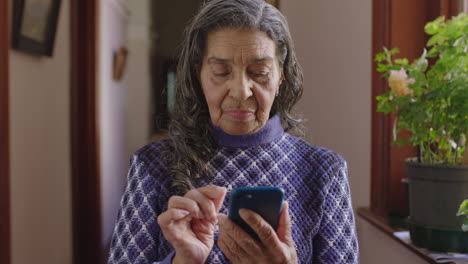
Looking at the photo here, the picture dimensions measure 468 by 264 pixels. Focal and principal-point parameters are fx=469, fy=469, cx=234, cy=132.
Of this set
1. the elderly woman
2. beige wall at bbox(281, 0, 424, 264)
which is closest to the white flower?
the elderly woman

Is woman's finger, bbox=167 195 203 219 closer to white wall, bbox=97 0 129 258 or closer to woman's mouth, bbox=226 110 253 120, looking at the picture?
woman's mouth, bbox=226 110 253 120

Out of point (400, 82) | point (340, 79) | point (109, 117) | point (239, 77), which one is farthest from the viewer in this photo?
point (109, 117)

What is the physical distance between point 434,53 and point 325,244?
640 millimetres

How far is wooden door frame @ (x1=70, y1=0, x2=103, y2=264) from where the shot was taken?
3154 mm

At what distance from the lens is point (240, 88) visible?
1.07 metres

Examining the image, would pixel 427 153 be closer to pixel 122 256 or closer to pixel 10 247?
pixel 122 256

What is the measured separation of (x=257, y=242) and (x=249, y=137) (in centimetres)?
34

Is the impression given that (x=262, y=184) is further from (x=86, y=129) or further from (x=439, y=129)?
(x=86, y=129)

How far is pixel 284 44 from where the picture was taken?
1174 mm

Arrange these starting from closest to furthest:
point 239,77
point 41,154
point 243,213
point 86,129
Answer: point 243,213
point 239,77
point 41,154
point 86,129

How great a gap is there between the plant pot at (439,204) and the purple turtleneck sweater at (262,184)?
0.28 m

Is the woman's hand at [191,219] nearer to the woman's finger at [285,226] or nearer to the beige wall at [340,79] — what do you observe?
the woman's finger at [285,226]

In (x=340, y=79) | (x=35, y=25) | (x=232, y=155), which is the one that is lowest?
(x=232, y=155)

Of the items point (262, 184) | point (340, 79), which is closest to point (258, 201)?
point (262, 184)
